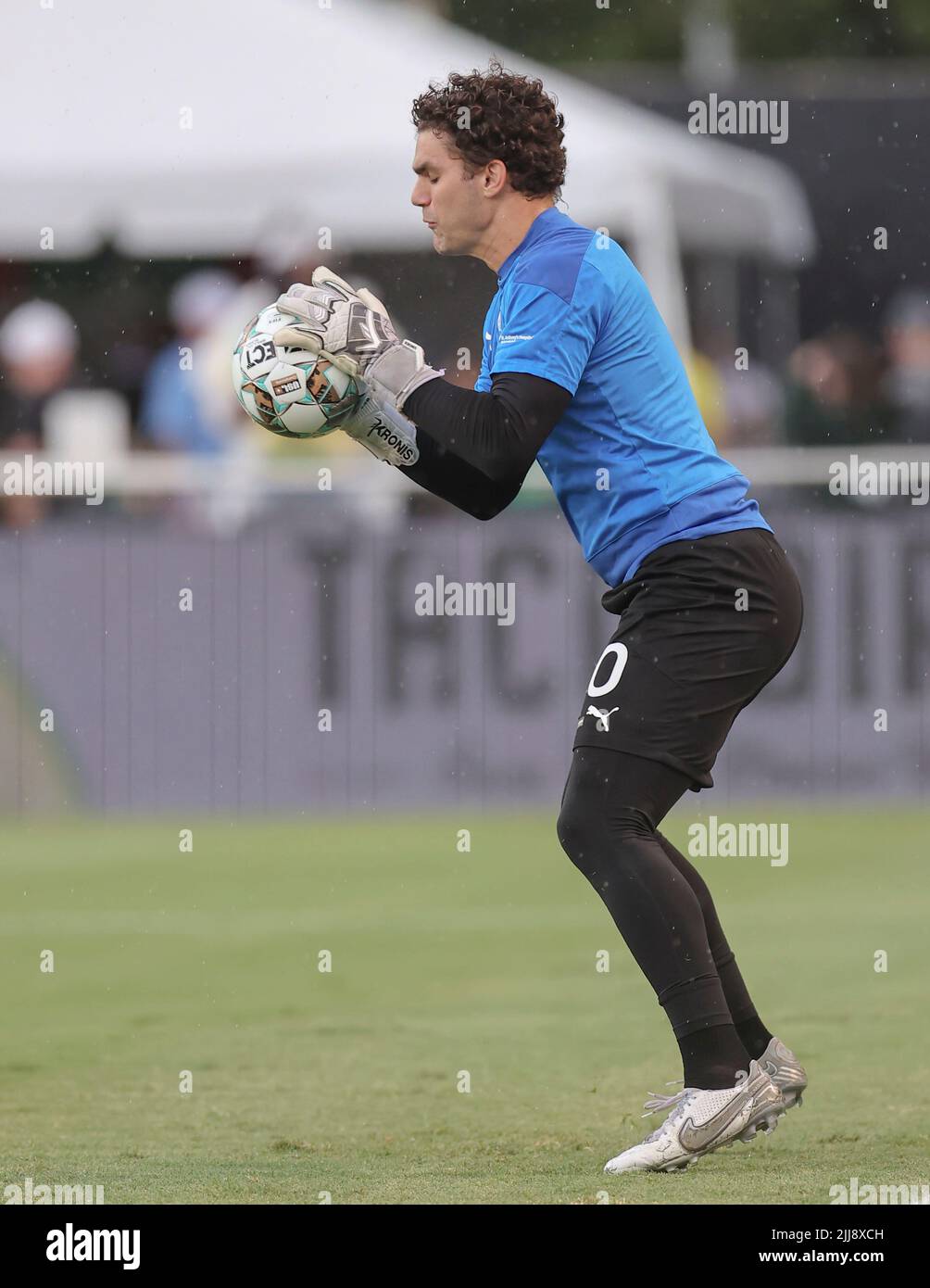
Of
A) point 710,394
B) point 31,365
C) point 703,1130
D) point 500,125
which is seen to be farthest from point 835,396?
point 703,1130

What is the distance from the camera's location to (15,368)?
14172 millimetres

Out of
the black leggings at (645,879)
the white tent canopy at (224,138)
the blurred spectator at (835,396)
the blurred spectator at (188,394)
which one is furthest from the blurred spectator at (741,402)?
the black leggings at (645,879)

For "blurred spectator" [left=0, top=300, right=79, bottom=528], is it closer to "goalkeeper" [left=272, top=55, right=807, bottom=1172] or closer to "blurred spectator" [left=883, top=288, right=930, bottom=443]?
"blurred spectator" [left=883, top=288, right=930, bottom=443]

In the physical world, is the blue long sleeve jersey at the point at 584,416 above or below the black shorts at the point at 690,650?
A: above

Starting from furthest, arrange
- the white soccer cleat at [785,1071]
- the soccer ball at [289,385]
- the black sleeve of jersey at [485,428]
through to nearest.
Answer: the white soccer cleat at [785,1071], the soccer ball at [289,385], the black sleeve of jersey at [485,428]

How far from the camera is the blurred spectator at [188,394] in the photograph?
13516 mm

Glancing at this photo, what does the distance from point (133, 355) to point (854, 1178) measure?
34.8ft

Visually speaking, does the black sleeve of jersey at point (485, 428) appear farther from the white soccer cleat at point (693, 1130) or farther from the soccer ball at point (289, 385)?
the white soccer cleat at point (693, 1130)

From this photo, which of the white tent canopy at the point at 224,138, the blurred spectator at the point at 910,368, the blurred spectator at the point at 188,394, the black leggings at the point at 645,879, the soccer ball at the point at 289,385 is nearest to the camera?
the black leggings at the point at 645,879

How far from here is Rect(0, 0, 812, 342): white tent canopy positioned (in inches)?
587

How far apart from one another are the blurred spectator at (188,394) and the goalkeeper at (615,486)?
829 cm

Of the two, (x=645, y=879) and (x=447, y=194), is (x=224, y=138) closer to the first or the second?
(x=447, y=194)

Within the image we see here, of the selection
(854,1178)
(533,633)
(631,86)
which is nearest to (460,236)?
(854,1178)

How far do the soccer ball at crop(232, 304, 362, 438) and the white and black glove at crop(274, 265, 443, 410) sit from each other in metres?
0.03
